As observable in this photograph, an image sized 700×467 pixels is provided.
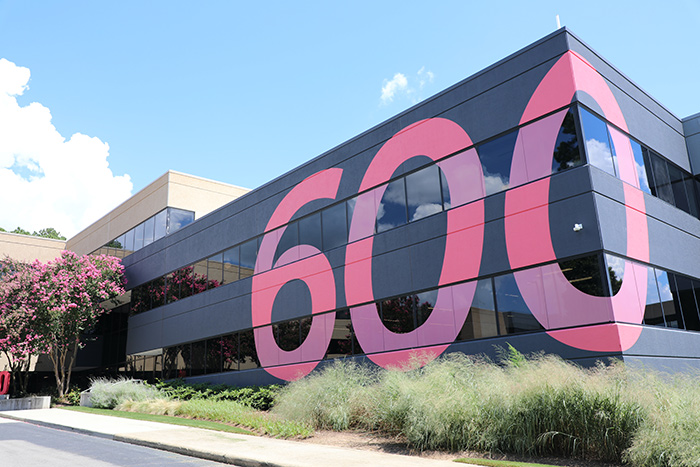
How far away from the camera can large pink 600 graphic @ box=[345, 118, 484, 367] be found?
15.4 m

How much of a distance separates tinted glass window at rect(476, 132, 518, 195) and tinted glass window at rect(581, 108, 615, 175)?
6.16ft

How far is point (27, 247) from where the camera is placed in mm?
42906

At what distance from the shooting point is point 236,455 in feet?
32.0

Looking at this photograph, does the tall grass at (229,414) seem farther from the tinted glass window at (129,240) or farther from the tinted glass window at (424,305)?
the tinted glass window at (129,240)

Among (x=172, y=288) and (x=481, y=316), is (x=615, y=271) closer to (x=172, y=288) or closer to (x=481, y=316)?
(x=481, y=316)

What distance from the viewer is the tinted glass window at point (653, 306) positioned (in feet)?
44.8

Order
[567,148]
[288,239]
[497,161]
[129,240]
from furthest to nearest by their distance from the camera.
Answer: [129,240] → [288,239] → [497,161] → [567,148]

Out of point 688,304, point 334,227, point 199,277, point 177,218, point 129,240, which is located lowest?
point 688,304

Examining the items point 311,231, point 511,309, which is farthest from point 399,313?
point 311,231

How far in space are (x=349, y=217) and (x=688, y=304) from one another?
11.2 m

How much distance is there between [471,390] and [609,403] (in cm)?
276

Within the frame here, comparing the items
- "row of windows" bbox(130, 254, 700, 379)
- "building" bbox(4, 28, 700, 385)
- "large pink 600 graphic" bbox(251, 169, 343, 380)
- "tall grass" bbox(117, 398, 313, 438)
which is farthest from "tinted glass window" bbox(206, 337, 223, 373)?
"row of windows" bbox(130, 254, 700, 379)

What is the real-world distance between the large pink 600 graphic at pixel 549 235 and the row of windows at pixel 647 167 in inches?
19.6

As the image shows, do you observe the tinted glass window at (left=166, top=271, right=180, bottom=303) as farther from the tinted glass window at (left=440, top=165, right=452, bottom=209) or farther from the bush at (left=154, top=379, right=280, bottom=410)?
the tinted glass window at (left=440, top=165, right=452, bottom=209)
